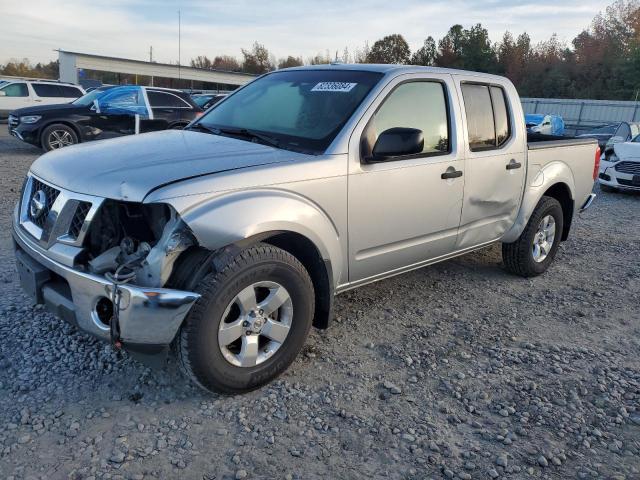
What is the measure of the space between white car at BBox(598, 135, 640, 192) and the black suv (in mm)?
9453

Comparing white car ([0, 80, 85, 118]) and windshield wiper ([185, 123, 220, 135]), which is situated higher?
white car ([0, 80, 85, 118])

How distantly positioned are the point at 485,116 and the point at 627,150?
25.8 ft

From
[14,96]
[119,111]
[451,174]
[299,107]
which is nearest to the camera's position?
[299,107]

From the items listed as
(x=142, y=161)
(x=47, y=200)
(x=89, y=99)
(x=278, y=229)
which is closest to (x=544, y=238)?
(x=278, y=229)

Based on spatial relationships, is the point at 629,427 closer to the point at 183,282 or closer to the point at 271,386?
the point at 271,386

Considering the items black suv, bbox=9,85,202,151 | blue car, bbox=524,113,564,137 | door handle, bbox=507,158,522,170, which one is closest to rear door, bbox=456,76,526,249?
door handle, bbox=507,158,522,170

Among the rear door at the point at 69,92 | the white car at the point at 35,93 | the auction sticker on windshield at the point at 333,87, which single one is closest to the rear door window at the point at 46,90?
the white car at the point at 35,93

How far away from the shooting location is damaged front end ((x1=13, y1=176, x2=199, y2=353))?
2.54 m

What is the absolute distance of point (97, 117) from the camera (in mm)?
11938

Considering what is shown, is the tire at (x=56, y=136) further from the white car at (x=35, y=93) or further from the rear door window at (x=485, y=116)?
the rear door window at (x=485, y=116)

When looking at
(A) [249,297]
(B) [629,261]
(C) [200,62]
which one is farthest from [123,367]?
(C) [200,62]

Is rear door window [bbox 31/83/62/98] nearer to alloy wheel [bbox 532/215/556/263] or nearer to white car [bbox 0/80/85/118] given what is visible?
white car [bbox 0/80/85/118]

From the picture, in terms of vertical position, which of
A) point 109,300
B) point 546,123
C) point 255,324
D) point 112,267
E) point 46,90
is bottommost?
point 255,324

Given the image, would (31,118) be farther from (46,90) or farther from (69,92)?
(46,90)
